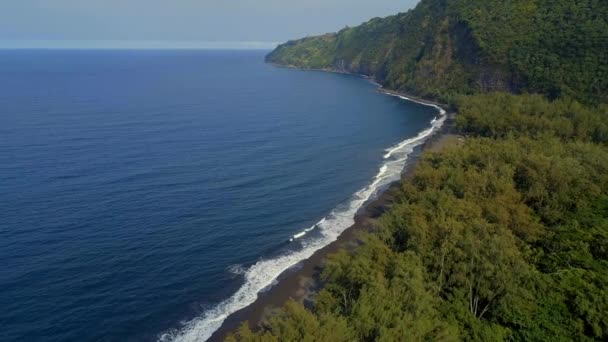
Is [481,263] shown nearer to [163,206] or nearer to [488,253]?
[488,253]

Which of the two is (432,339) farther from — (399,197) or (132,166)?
(132,166)

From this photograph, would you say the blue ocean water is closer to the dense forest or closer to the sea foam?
the sea foam

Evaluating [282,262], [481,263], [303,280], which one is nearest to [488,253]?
[481,263]

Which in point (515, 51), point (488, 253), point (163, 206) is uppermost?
point (515, 51)

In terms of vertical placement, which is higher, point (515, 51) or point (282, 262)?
point (515, 51)

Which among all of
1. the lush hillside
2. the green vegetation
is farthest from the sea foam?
the lush hillside

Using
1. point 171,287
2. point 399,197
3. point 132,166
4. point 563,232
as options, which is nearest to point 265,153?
point 132,166
